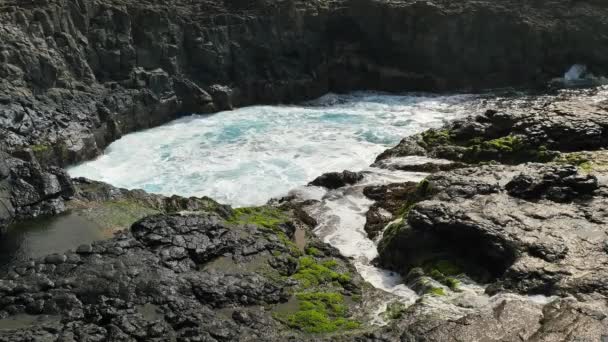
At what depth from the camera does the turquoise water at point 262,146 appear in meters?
27.8

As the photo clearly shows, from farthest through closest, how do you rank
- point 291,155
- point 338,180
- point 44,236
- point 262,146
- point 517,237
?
1. point 262,146
2. point 291,155
3. point 338,180
4. point 44,236
5. point 517,237

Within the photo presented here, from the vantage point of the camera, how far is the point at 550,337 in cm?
1216

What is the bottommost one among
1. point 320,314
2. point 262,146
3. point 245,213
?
point 262,146

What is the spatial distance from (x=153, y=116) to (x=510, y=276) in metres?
28.2

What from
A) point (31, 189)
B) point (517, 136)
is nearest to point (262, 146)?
point (517, 136)

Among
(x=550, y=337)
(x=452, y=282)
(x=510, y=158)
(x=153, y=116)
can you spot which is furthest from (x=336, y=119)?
(x=550, y=337)

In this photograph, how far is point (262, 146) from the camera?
109ft

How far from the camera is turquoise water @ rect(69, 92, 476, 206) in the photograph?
27750mm

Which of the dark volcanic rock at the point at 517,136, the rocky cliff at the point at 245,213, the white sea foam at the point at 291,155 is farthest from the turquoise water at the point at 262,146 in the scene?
the dark volcanic rock at the point at 517,136

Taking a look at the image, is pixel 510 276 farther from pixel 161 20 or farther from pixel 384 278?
pixel 161 20

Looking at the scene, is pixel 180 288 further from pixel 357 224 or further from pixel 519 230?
pixel 519 230

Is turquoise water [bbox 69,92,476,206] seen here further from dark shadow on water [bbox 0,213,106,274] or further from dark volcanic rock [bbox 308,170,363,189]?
dark shadow on water [bbox 0,213,106,274]

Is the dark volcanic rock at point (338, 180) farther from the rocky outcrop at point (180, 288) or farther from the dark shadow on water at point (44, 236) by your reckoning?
the dark shadow on water at point (44, 236)

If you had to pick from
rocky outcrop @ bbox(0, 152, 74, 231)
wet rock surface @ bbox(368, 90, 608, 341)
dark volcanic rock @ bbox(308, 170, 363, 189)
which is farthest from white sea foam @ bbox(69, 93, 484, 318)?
rocky outcrop @ bbox(0, 152, 74, 231)
